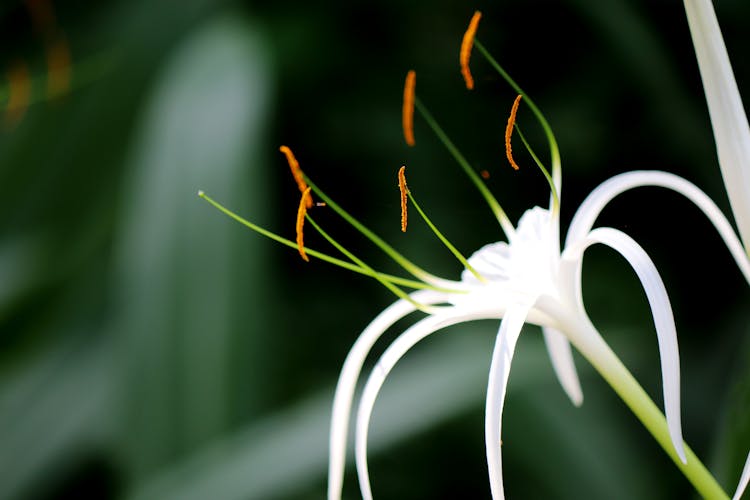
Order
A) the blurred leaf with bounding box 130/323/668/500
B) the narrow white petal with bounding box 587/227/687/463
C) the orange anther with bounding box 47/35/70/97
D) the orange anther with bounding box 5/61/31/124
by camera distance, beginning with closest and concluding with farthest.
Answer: the narrow white petal with bounding box 587/227/687/463 < the blurred leaf with bounding box 130/323/668/500 < the orange anther with bounding box 5/61/31/124 < the orange anther with bounding box 47/35/70/97

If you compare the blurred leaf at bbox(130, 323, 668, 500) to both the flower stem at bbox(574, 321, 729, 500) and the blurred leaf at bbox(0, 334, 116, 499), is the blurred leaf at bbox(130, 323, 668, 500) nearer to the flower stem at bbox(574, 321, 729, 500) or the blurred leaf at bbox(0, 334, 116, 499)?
the blurred leaf at bbox(0, 334, 116, 499)

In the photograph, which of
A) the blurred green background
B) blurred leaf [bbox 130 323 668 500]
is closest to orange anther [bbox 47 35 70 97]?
the blurred green background

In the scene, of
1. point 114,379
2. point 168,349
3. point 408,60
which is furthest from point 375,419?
point 408,60

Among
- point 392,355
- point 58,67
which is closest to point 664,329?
point 392,355

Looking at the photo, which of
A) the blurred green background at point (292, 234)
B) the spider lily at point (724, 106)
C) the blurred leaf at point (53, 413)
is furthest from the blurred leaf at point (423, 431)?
the spider lily at point (724, 106)

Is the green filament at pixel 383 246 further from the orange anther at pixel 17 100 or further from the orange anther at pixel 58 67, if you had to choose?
→ the orange anther at pixel 58 67
